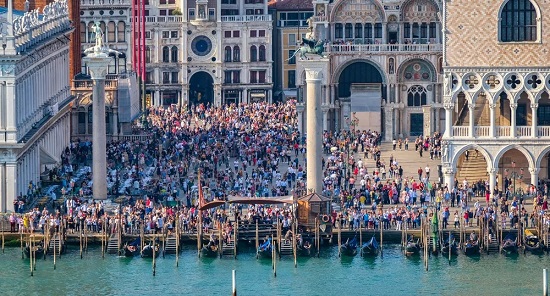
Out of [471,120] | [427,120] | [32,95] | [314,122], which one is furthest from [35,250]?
[427,120]

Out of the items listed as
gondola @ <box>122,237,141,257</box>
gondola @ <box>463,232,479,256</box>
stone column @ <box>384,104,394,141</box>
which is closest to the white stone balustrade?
gondola @ <box>122,237,141,257</box>

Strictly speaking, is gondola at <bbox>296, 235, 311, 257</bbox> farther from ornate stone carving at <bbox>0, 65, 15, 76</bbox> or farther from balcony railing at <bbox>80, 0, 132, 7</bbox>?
balcony railing at <bbox>80, 0, 132, 7</bbox>

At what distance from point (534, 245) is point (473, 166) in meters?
14.3

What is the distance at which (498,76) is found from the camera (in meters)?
116

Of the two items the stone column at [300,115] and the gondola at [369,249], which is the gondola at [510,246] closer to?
the gondola at [369,249]

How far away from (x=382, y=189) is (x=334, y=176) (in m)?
6.39

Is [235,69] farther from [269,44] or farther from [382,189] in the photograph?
[382,189]

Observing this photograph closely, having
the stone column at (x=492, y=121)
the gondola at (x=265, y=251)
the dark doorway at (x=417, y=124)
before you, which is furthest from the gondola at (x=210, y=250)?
the dark doorway at (x=417, y=124)

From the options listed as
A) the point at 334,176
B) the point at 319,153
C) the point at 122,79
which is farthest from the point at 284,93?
the point at 319,153

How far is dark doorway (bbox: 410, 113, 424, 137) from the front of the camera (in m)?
146

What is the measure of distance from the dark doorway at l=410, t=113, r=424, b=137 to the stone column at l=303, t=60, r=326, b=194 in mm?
37876

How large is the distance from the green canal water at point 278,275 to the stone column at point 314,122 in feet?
14.4

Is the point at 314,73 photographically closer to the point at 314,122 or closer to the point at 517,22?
the point at 314,122

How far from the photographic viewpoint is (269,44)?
178 m
